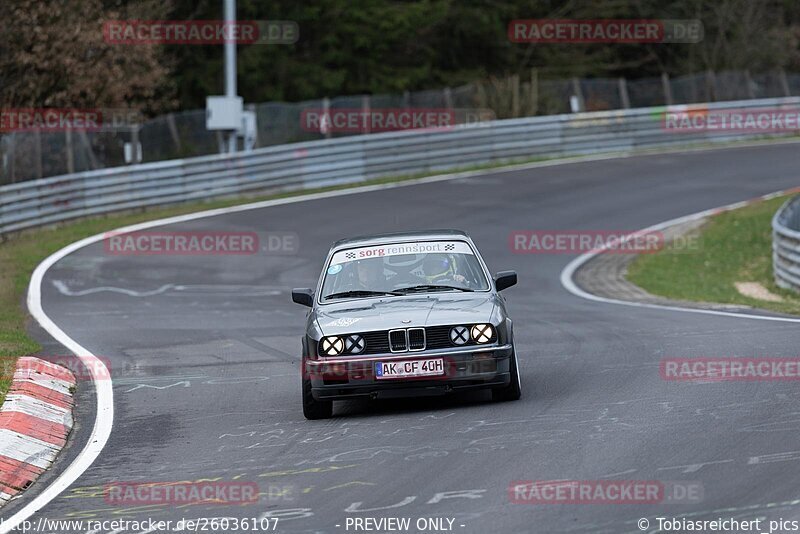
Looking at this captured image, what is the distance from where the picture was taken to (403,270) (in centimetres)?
1122

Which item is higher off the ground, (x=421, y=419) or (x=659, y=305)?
(x=421, y=419)

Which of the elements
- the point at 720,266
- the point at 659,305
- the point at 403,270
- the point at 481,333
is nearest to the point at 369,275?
the point at 403,270

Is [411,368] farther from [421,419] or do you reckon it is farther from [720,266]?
[720,266]

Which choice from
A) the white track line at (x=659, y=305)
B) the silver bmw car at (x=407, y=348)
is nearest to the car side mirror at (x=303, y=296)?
the silver bmw car at (x=407, y=348)

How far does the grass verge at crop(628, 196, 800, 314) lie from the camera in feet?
64.0

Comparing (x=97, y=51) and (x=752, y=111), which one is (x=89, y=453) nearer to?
(x=97, y=51)

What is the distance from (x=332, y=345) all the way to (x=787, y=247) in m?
11.5

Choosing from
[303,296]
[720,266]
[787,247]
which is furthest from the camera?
[720,266]

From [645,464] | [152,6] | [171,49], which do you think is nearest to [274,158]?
[152,6]

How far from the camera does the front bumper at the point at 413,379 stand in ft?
32.4

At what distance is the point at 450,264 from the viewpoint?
37.1ft

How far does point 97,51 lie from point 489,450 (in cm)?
2638

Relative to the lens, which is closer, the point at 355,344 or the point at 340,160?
the point at 355,344

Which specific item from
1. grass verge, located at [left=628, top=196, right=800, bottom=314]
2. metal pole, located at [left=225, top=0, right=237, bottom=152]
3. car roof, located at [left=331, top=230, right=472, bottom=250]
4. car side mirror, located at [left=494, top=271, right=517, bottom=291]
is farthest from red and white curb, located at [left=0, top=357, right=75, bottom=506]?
metal pole, located at [left=225, top=0, right=237, bottom=152]
